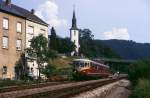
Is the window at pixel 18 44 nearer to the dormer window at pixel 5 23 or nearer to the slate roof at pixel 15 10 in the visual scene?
the slate roof at pixel 15 10

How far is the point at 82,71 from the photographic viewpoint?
202ft

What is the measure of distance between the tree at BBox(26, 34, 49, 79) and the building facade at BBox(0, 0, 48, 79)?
274cm

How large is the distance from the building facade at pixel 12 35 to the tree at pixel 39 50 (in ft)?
9.01

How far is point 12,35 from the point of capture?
6731cm

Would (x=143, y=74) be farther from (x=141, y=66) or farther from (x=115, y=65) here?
(x=115, y=65)

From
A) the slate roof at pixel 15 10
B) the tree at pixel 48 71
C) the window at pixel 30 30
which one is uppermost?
the slate roof at pixel 15 10

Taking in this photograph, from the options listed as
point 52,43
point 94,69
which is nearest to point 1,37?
point 94,69

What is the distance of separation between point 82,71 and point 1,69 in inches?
416

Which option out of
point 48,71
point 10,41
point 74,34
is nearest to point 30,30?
point 10,41

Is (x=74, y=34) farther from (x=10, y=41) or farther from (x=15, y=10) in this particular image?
(x=10, y=41)

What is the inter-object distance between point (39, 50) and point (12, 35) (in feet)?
16.3

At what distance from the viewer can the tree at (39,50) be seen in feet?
214

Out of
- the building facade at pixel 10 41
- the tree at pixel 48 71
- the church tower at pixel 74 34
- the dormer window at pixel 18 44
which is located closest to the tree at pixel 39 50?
the tree at pixel 48 71

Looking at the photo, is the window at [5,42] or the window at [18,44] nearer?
the window at [5,42]
